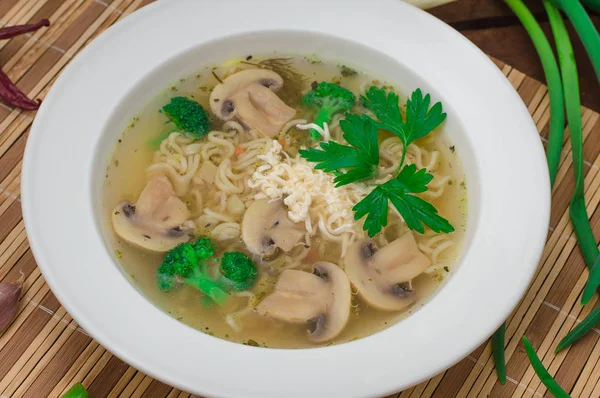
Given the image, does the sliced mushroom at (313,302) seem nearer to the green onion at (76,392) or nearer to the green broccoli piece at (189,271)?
the green broccoli piece at (189,271)

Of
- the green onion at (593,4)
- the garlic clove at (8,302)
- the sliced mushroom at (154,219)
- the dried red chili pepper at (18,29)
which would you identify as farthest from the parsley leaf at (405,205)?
the dried red chili pepper at (18,29)

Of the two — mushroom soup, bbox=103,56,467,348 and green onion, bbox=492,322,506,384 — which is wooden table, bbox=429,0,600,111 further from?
green onion, bbox=492,322,506,384

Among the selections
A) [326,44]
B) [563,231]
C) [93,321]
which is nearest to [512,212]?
[563,231]

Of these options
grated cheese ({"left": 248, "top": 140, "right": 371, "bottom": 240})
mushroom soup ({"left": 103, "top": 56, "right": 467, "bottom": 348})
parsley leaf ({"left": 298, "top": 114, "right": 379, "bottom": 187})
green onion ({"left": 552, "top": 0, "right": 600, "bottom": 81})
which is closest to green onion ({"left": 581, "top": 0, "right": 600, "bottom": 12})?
green onion ({"left": 552, "top": 0, "right": 600, "bottom": 81})

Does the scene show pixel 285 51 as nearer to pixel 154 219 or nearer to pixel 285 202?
pixel 285 202

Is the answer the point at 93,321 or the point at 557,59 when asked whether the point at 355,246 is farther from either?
the point at 557,59

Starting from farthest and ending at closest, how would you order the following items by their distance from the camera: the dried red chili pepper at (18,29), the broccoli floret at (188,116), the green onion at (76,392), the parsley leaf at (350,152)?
the dried red chili pepper at (18,29), the broccoli floret at (188,116), the parsley leaf at (350,152), the green onion at (76,392)
